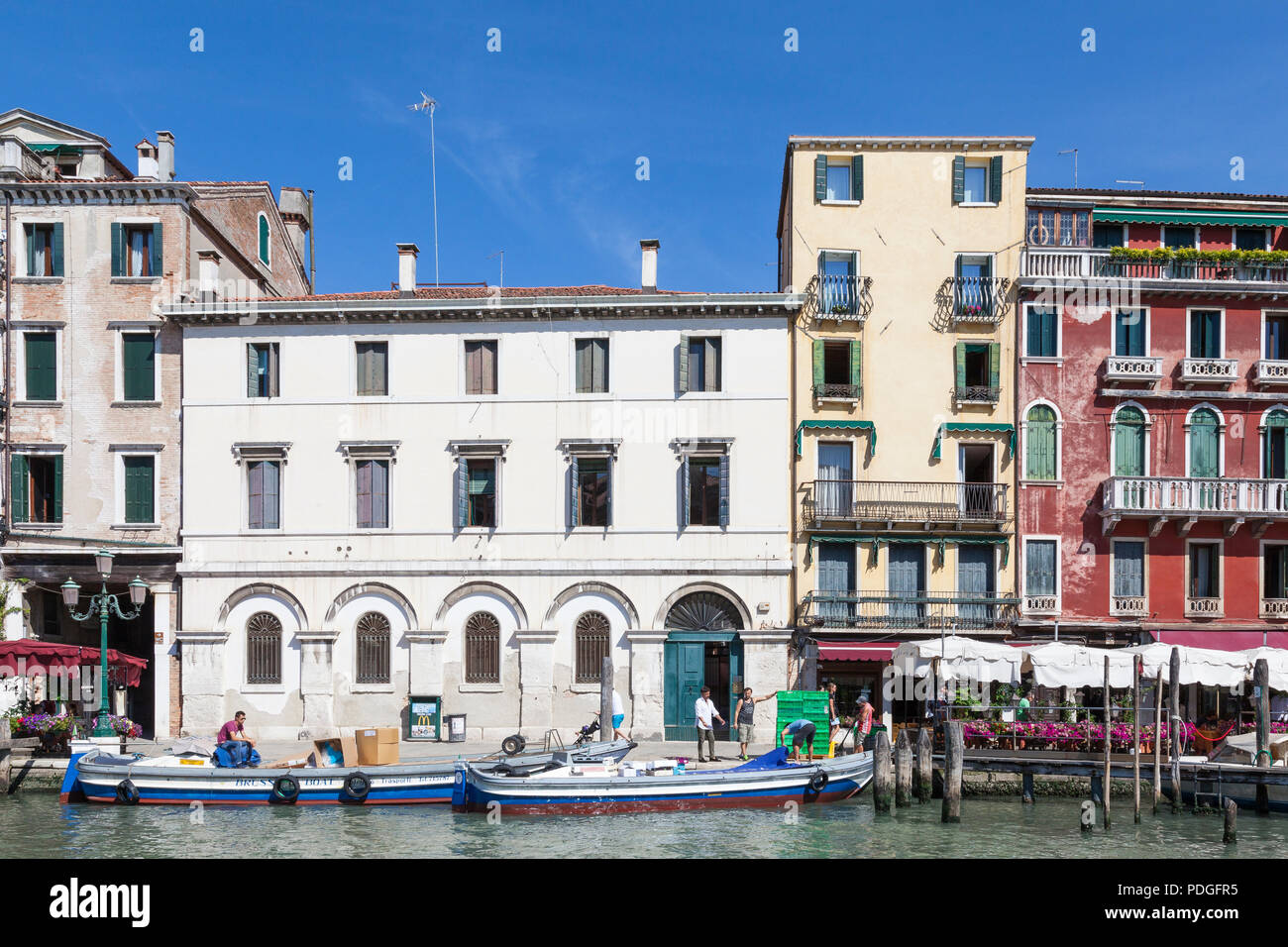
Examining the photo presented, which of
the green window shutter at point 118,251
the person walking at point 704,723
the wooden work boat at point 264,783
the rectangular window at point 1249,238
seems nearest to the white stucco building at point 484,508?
the green window shutter at point 118,251

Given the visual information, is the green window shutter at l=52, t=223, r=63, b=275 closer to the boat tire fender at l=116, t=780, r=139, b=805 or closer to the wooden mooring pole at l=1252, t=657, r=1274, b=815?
the boat tire fender at l=116, t=780, r=139, b=805

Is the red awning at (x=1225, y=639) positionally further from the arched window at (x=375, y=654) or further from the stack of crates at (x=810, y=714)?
the arched window at (x=375, y=654)

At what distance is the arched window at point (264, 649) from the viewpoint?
2923cm

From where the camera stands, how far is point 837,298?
1161 inches

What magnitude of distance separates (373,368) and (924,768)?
17.5m

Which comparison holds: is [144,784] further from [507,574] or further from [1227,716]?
[1227,716]

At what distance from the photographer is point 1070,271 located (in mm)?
29562

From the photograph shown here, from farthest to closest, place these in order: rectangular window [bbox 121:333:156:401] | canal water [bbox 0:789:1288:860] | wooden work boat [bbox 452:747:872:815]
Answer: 1. rectangular window [bbox 121:333:156:401]
2. wooden work boat [bbox 452:747:872:815]
3. canal water [bbox 0:789:1288:860]

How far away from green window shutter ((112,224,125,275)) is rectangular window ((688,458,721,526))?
1636cm

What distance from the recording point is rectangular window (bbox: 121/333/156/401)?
2992cm

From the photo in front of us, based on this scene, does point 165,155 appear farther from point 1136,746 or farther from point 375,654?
point 1136,746

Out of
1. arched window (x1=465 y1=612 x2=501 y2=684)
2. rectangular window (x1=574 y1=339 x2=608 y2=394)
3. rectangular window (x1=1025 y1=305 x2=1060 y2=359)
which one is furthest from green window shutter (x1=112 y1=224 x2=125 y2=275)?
rectangular window (x1=1025 y1=305 x2=1060 y2=359)

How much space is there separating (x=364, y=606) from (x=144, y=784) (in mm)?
7899

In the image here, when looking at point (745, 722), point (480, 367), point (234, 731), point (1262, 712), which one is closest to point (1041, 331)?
point (1262, 712)
